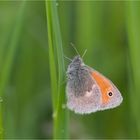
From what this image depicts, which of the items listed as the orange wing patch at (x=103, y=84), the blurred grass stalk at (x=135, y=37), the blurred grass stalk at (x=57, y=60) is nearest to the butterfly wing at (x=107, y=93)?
the orange wing patch at (x=103, y=84)

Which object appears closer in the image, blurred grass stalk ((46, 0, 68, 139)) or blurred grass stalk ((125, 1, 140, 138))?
blurred grass stalk ((46, 0, 68, 139))

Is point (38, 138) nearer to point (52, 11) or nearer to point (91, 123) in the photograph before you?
point (91, 123)

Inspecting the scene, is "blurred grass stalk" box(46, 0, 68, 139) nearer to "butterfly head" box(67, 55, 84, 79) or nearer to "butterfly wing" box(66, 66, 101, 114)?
"butterfly wing" box(66, 66, 101, 114)

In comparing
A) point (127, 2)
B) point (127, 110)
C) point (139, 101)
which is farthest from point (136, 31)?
point (127, 110)

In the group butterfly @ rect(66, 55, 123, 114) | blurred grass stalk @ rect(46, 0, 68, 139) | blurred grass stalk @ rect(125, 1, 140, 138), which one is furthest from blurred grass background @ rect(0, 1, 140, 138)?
blurred grass stalk @ rect(46, 0, 68, 139)

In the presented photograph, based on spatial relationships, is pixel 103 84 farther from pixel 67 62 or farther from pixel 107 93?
pixel 67 62

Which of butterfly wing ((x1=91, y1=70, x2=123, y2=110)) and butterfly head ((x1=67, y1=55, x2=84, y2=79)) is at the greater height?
butterfly head ((x1=67, y1=55, x2=84, y2=79))

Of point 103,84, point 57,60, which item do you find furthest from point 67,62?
point 57,60
